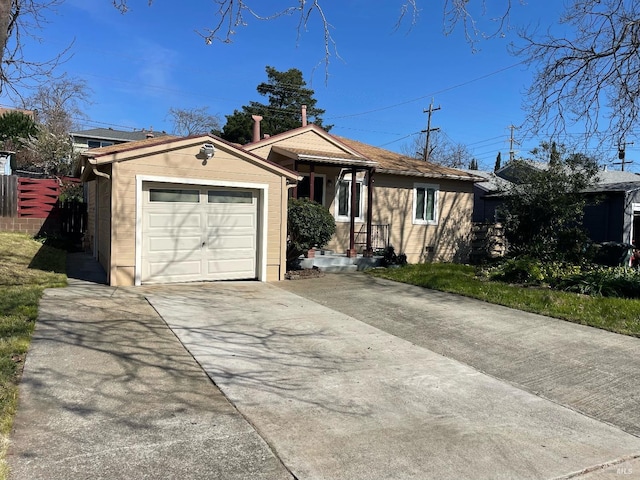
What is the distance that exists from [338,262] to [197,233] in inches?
178

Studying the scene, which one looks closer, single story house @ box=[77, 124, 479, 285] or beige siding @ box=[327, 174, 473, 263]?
single story house @ box=[77, 124, 479, 285]

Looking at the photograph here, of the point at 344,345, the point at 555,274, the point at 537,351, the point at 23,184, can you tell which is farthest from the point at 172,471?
the point at 23,184

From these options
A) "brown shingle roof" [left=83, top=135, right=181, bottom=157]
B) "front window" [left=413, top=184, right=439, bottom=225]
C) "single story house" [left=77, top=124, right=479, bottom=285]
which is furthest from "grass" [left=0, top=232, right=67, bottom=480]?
"front window" [left=413, top=184, right=439, bottom=225]

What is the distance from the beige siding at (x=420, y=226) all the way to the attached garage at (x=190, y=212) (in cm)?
460

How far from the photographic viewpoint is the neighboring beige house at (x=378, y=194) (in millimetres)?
14758

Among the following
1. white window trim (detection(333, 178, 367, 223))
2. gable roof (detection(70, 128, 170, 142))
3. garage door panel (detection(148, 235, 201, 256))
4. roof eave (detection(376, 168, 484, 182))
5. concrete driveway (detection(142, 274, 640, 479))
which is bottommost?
concrete driveway (detection(142, 274, 640, 479))

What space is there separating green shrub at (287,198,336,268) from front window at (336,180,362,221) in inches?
127

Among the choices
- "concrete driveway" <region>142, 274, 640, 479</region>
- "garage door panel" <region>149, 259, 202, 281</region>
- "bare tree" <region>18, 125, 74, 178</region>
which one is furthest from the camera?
"bare tree" <region>18, 125, 74, 178</region>

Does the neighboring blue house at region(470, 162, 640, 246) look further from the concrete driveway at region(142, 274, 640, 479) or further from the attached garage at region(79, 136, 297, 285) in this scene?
the concrete driveway at region(142, 274, 640, 479)

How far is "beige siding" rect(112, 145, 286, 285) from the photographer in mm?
Answer: 9555

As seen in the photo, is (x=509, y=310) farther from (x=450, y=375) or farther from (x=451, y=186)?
(x=451, y=186)

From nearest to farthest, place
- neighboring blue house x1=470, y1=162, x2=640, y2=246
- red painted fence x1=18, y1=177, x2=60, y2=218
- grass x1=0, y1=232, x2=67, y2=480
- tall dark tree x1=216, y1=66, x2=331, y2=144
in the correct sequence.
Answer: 1. grass x1=0, y1=232, x2=67, y2=480
2. red painted fence x1=18, y1=177, x2=60, y2=218
3. neighboring blue house x1=470, y1=162, x2=640, y2=246
4. tall dark tree x1=216, y1=66, x2=331, y2=144

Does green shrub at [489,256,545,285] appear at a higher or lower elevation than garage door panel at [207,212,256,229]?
lower

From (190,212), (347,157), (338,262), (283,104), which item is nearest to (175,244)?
(190,212)
